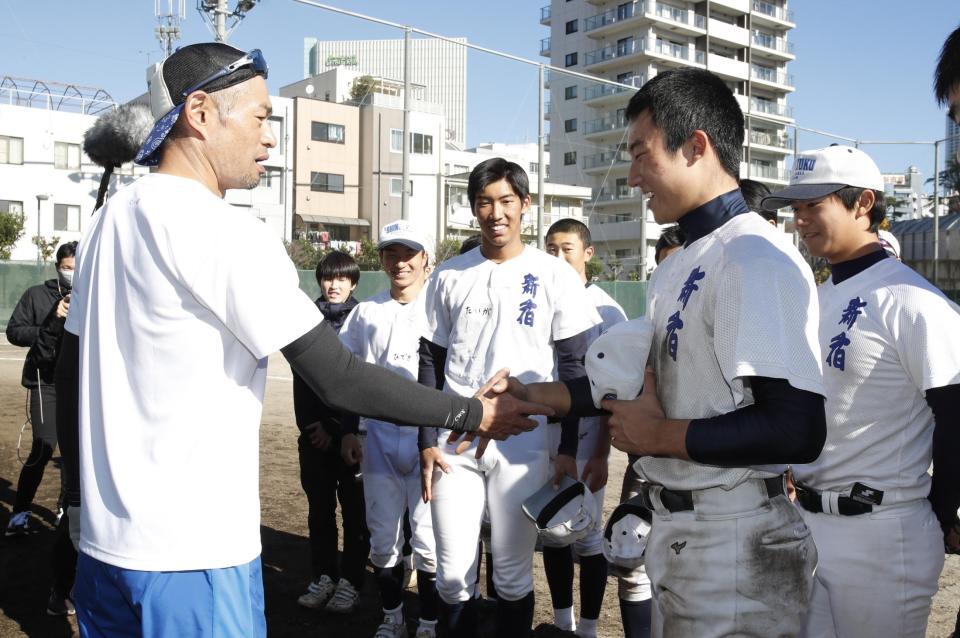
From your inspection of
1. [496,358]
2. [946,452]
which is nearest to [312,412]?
[496,358]

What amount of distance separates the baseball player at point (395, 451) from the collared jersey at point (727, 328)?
82.9 inches

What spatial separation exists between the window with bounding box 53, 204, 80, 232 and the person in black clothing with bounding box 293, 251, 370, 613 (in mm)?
37771

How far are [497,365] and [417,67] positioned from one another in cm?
4494

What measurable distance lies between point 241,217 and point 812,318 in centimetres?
139

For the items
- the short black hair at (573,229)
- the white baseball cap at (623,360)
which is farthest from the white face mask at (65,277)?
the white baseball cap at (623,360)

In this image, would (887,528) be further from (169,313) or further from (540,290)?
(169,313)

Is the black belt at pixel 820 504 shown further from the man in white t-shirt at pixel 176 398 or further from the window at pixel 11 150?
the window at pixel 11 150

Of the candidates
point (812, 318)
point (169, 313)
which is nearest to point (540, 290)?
point (812, 318)

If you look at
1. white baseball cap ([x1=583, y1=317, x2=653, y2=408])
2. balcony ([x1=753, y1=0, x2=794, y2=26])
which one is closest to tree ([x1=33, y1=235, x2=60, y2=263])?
white baseball cap ([x1=583, y1=317, x2=653, y2=408])

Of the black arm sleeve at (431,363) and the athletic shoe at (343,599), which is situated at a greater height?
the black arm sleeve at (431,363)

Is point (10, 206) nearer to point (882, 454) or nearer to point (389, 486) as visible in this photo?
point (389, 486)

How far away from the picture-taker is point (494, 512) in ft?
12.4

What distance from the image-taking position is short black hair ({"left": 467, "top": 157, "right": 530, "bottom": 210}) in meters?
4.21

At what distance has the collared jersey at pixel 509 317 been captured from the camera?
3977mm
